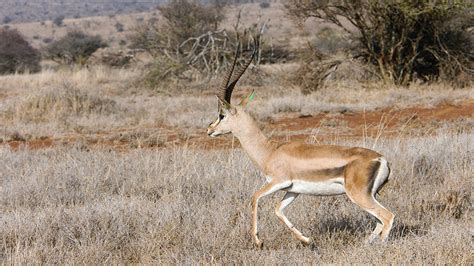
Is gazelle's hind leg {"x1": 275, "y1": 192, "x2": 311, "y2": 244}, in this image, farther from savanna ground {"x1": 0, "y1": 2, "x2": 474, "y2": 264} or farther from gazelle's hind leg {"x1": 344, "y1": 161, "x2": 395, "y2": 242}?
gazelle's hind leg {"x1": 344, "y1": 161, "x2": 395, "y2": 242}

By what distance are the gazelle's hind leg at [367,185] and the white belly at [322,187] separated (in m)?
0.09

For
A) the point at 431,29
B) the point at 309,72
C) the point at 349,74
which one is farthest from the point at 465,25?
the point at 309,72

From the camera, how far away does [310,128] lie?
1254 centimetres

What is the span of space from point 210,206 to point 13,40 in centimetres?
3384

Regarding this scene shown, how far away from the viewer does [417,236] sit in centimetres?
509

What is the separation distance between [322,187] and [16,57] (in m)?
33.1

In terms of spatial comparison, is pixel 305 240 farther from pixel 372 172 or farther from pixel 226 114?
pixel 226 114

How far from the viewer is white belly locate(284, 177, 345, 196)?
187 inches

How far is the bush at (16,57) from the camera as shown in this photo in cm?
3391

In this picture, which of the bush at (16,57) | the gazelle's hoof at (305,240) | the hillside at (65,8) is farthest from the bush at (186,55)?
the hillside at (65,8)

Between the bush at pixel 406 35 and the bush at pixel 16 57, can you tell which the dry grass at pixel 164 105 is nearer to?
the bush at pixel 406 35

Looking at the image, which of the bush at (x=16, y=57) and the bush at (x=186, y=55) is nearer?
the bush at (x=186, y=55)

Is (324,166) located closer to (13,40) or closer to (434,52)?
(434,52)

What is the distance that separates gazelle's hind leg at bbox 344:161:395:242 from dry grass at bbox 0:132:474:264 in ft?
0.71
